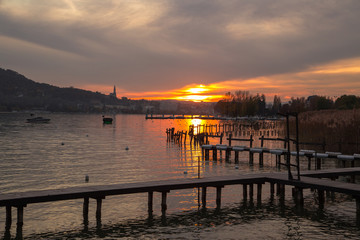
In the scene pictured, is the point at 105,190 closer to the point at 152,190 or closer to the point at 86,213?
the point at 86,213

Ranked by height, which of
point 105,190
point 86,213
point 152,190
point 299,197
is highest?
point 105,190

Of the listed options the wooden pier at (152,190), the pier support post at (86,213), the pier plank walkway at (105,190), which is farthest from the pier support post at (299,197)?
the pier support post at (86,213)

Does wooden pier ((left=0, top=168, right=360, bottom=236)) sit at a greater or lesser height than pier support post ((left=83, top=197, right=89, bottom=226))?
greater

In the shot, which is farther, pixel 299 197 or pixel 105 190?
pixel 299 197

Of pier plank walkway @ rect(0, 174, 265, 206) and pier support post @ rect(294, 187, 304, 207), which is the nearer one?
pier plank walkway @ rect(0, 174, 265, 206)

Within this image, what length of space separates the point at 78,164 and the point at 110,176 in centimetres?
1058

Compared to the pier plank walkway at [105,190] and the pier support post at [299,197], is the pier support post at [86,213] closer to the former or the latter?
the pier plank walkway at [105,190]

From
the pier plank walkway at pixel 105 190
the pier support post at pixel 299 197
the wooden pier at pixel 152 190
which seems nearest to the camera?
the pier plank walkway at pixel 105 190

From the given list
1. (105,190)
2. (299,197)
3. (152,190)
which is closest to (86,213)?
(105,190)

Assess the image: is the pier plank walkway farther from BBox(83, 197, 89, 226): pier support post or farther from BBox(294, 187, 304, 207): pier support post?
BBox(294, 187, 304, 207): pier support post

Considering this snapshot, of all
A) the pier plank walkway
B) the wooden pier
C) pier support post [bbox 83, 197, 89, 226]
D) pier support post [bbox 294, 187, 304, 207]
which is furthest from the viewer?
pier support post [bbox 294, 187, 304, 207]

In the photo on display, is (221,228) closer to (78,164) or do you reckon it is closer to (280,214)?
(280,214)

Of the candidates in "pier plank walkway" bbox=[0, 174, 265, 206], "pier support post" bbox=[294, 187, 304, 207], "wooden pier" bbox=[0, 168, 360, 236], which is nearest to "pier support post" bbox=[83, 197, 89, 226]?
"wooden pier" bbox=[0, 168, 360, 236]

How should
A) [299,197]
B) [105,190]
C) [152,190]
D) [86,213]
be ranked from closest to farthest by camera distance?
1. [105,190]
2. [86,213]
3. [152,190]
4. [299,197]
